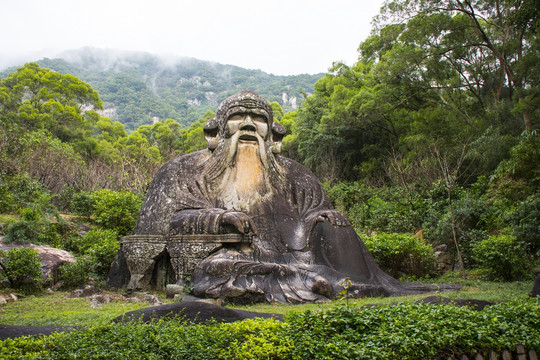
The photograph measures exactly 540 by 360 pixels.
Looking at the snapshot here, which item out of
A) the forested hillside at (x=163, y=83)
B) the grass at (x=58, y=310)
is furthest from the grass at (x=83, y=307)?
the forested hillside at (x=163, y=83)

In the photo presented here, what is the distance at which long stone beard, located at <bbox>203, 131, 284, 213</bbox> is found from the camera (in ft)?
26.5

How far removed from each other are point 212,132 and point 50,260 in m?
3.22

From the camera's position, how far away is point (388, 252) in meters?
9.80

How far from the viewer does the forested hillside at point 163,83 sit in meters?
64.2

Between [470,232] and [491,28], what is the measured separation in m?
10.2

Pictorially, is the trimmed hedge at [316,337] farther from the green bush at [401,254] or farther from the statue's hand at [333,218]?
the green bush at [401,254]

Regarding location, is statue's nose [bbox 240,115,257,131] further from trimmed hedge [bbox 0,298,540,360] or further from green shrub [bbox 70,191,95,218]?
green shrub [bbox 70,191,95,218]

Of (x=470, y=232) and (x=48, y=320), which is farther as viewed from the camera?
(x=470, y=232)

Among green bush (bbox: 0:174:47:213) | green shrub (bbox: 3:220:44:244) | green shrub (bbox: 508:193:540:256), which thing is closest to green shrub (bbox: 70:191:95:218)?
green bush (bbox: 0:174:47:213)

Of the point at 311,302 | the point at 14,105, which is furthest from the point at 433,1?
the point at 14,105

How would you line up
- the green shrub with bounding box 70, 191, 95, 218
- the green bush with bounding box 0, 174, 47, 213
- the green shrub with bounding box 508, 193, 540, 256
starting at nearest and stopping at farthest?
the green shrub with bounding box 508, 193, 540, 256, the green bush with bounding box 0, 174, 47, 213, the green shrub with bounding box 70, 191, 95, 218

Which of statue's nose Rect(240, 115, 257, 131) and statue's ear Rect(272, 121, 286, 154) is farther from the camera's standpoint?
statue's ear Rect(272, 121, 286, 154)

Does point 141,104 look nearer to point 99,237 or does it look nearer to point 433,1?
point 433,1

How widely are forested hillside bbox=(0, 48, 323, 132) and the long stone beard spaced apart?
107 ft
